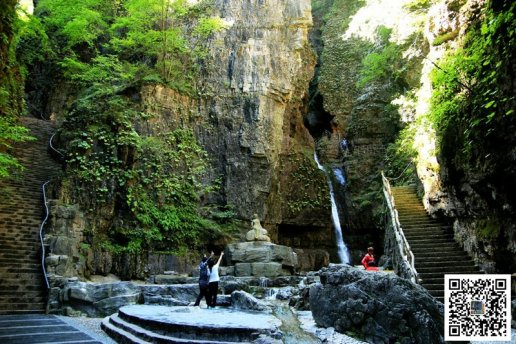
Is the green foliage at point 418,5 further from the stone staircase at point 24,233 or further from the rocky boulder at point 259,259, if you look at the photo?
the stone staircase at point 24,233

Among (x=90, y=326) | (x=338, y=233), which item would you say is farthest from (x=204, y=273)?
(x=338, y=233)

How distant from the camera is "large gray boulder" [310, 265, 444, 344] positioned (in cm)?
561

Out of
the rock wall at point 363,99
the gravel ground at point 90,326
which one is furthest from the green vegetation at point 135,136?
the rock wall at point 363,99

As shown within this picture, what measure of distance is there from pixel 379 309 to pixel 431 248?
8337 millimetres

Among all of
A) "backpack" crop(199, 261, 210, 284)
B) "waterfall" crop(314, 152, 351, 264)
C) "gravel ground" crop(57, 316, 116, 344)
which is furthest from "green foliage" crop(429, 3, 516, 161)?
"waterfall" crop(314, 152, 351, 264)

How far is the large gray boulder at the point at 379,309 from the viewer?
18.4 ft

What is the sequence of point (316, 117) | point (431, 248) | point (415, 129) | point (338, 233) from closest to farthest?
point (431, 248) → point (415, 129) → point (338, 233) → point (316, 117)

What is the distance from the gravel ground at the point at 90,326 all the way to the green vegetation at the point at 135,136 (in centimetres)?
587

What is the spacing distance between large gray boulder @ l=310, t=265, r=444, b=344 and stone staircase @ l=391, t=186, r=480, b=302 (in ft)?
18.2

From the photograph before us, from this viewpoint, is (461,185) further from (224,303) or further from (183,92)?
(183,92)

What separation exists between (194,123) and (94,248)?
9229mm

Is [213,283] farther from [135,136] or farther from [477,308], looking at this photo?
[135,136]

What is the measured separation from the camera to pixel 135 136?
17812mm

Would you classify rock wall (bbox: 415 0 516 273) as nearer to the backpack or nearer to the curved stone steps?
the curved stone steps
